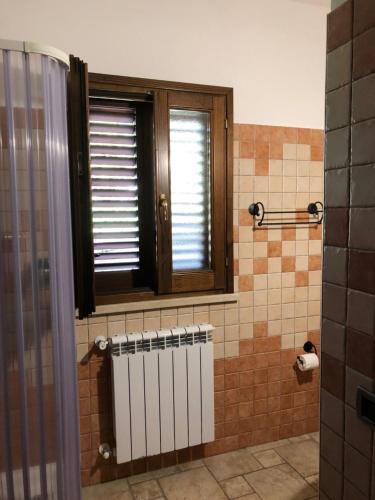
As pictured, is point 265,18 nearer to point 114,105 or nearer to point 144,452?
point 114,105

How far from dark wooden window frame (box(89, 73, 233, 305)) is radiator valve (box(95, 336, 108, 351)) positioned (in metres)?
0.18

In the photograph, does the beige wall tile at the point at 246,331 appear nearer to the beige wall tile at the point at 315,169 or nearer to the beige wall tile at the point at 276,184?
the beige wall tile at the point at 276,184

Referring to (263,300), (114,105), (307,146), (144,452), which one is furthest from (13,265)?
A: (307,146)

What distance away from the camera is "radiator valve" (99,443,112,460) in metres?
1.96

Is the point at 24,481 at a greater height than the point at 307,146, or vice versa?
the point at 307,146

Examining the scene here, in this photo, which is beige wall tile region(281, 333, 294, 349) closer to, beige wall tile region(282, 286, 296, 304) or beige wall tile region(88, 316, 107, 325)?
beige wall tile region(282, 286, 296, 304)

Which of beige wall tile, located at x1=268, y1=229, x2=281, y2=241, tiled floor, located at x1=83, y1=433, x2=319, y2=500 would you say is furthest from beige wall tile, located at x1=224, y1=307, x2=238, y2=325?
tiled floor, located at x1=83, y1=433, x2=319, y2=500

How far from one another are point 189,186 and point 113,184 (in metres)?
0.40

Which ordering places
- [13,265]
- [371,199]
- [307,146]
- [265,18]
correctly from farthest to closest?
[307,146]
[265,18]
[13,265]
[371,199]

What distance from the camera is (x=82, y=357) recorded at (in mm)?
1949

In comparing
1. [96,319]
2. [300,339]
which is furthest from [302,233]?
[96,319]

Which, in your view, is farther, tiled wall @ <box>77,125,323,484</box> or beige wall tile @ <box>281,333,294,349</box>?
beige wall tile @ <box>281,333,294,349</box>

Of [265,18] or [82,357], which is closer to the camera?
[82,357]

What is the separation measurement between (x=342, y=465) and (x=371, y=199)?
1.98 feet
